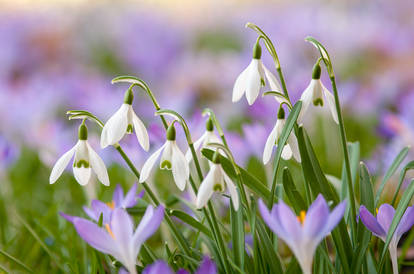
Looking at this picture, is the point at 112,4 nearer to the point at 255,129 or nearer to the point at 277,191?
the point at 255,129

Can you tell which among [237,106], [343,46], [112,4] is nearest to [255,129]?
[237,106]

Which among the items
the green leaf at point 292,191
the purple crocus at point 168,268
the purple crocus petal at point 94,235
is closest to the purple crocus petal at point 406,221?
the green leaf at point 292,191

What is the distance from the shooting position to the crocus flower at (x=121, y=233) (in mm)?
637

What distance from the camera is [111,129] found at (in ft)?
2.24

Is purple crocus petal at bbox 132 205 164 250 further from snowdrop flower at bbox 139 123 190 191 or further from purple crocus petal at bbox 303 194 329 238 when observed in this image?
purple crocus petal at bbox 303 194 329 238

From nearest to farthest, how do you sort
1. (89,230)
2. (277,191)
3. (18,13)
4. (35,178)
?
(89,230), (277,191), (35,178), (18,13)

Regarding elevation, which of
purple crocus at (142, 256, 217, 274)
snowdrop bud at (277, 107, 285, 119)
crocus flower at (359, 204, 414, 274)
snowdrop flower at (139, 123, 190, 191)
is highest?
snowdrop bud at (277, 107, 285, 119)

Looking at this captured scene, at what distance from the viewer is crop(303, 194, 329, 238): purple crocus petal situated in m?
0.59

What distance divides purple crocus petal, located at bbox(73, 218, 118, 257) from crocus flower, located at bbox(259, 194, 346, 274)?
0.19m

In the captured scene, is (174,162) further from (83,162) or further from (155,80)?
(155,80)

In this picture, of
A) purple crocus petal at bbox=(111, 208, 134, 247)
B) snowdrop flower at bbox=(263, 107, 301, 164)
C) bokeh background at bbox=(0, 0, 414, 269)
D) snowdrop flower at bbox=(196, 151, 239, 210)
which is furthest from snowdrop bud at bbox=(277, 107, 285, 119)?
bokeh background at bbox=(0, 0, 414, 269)

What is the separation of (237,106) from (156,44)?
1.16 m

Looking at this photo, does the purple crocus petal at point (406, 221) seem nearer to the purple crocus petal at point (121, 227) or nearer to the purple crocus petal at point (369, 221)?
the purple crocus petal at point (369, 221)

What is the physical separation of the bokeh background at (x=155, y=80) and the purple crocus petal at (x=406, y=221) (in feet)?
1.48
